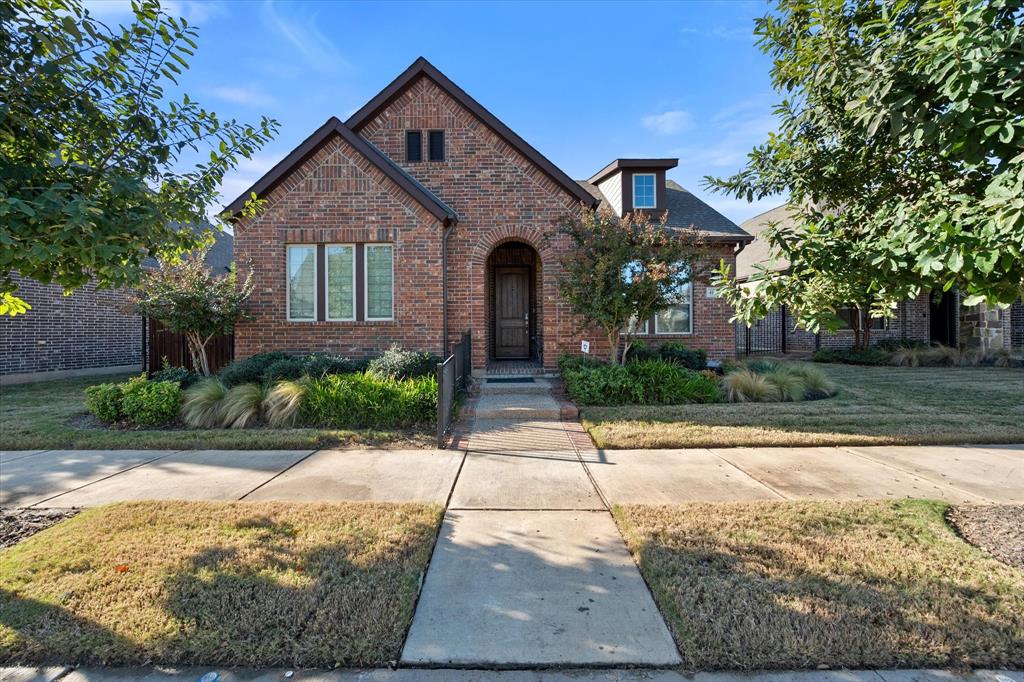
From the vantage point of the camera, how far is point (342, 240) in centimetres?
1085

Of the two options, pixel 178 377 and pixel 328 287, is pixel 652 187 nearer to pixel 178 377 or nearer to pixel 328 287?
pixel 328 287

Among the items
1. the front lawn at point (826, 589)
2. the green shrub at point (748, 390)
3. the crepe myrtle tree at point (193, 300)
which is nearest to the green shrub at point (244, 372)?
the crepe myrtle tree at point (193, 300)

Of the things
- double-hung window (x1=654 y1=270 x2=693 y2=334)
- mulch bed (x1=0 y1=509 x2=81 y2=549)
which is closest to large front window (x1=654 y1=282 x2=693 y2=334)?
double-hung window (x1=654 y1=270 x2=693 y2=334)

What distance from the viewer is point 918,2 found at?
3.38 metres

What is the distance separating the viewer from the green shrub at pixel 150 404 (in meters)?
7.86

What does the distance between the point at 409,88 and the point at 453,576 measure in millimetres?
11925

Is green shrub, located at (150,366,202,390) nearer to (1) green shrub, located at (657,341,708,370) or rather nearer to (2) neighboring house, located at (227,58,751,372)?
(2) neighboring house, located at (227,58,751,372)

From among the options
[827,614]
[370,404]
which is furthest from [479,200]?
[827,614]

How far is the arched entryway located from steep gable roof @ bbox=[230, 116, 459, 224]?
3.04m

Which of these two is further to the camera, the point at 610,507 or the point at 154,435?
the point at 154,435

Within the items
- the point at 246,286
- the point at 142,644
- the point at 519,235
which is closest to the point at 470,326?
the point at 519,235

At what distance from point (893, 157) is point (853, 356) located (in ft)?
53.7

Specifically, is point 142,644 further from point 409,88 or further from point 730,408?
point 409,88

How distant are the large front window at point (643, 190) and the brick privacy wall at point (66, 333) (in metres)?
13.2
